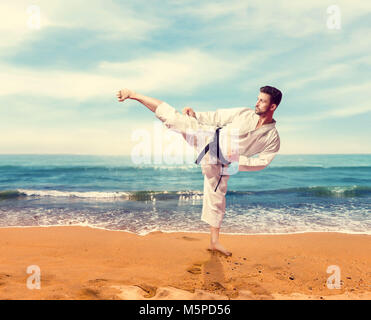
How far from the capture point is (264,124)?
128 inches

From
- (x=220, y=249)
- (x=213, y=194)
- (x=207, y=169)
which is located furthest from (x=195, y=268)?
(x=207, y=169)

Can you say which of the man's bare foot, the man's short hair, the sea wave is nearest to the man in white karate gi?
the man's short hair

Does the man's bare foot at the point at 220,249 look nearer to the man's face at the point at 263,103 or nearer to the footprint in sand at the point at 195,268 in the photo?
the footprint in sand at the point at 195,268

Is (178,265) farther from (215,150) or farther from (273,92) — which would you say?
(273,92)

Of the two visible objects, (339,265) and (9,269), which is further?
(339,265)

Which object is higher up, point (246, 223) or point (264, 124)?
point (264, 124)

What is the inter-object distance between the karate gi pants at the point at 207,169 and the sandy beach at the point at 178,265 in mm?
706

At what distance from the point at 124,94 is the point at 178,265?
231cm

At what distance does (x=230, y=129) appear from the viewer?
330 cm

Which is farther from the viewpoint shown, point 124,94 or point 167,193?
→ point 167,193
